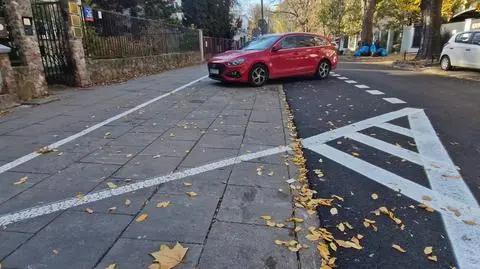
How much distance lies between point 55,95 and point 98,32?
12.0ft

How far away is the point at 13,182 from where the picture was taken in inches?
146

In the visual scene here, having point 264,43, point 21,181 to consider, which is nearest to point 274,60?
point 264,43

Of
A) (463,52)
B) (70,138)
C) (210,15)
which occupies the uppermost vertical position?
(210,15)

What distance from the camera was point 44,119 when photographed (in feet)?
21.5

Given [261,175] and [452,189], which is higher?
[261,175]

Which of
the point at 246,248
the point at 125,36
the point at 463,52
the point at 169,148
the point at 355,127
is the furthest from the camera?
the point at 463,52

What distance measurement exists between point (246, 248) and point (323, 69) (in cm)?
1099

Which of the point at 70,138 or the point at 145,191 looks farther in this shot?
the point at 70,138

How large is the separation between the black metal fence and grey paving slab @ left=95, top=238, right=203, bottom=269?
987 centimetres

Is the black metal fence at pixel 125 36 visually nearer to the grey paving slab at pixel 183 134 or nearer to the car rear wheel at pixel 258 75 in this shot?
the car rear wheel at pixel 258 75

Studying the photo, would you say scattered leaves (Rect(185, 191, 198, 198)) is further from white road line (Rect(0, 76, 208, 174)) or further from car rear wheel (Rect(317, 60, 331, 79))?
car rear wheel (Rect(317, 60, 331, 79))

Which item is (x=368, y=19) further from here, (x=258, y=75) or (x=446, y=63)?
(x=258, y=75)

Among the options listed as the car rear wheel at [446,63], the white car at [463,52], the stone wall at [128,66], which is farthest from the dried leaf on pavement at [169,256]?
the car rear wheel at [446,63]

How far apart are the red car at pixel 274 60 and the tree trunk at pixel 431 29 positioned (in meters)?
8.63
